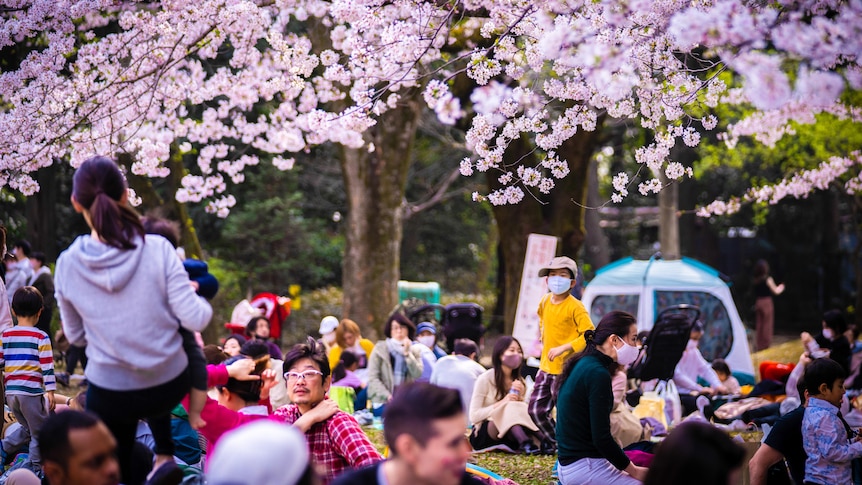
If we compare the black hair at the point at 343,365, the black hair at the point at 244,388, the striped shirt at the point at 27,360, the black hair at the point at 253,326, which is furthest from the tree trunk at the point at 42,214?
the black hair at the point at 244,388

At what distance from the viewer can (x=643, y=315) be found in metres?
12.8

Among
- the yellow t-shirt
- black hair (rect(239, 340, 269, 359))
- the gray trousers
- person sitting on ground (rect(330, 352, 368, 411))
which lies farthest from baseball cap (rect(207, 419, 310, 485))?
person sitting on ground (rect(330, 352, 368, 411))

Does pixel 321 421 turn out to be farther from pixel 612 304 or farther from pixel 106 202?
pixel 612 304

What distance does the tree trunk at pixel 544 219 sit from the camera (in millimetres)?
12180

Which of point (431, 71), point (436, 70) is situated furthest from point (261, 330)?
point (436, 70)

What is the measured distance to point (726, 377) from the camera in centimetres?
970

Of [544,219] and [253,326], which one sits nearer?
[253,326]

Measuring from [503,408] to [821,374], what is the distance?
10.8 ft

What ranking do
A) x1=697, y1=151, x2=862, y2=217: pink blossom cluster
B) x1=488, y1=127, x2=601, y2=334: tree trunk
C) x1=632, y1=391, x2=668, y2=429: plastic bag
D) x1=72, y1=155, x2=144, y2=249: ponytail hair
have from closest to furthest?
x1=72, y1=155, x2=144, y2=249: ponytail hair, x1=632, y1=391, x2=668, y2=429: plastic bag, x1=697, y1=151, x2=862, y2=217: pink blossom cluster, x1=488, y1=127, x2=601, y2=334: tree trunk

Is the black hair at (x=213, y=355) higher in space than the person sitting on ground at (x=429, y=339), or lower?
higher

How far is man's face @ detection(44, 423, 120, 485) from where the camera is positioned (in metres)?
3.03

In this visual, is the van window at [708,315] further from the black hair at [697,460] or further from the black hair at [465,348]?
the black hair at [697,460]

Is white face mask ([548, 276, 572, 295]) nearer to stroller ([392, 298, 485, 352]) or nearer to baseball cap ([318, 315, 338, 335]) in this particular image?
baseball cap ([318, 315, 338, 335])

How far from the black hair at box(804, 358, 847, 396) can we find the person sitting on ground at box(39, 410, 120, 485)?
367 centimetres
